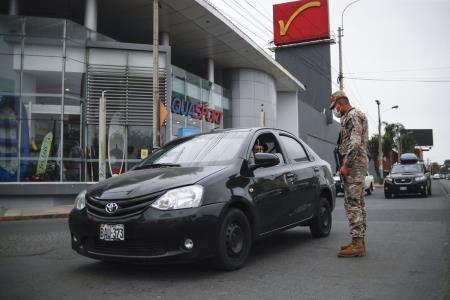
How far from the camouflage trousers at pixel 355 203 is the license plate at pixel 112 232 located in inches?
108

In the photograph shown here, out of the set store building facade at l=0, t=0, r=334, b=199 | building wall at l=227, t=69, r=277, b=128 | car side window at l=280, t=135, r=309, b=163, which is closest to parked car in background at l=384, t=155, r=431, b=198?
store building facade at l=0, t=0, r=334, b=199

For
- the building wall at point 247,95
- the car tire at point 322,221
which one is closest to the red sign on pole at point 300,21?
the building wall at point 247,95

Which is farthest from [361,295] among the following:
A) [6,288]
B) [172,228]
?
[6,288]

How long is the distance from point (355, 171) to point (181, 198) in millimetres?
2364

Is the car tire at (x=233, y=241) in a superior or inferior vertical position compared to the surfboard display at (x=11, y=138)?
inferior

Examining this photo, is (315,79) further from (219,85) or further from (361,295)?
(361,295)

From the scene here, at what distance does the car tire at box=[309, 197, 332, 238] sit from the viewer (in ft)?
20.9

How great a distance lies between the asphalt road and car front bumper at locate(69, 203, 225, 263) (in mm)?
252

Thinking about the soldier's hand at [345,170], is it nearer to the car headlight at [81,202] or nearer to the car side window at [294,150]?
the car side window at [294,150]

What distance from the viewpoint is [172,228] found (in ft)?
12.8

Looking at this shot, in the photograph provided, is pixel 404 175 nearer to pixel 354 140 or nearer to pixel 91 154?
A: pixel 91 154

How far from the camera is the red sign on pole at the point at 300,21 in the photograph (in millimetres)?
42237

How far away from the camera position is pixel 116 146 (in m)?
17.1

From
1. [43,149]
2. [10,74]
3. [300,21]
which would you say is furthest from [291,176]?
[300,21]
